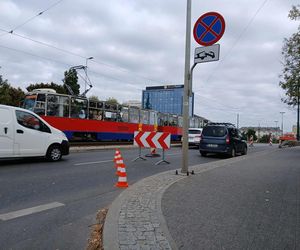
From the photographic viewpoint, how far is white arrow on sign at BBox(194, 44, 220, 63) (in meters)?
7.94

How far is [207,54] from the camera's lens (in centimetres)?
811

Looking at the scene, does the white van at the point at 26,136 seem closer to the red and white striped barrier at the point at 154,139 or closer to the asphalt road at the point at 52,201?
the asphalt road at the point at 52,201

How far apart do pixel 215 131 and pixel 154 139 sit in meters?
5.59

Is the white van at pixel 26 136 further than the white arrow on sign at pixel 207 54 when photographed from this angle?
Yes

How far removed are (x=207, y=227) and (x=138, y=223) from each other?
3.11 feet

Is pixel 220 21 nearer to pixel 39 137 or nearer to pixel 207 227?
pixel 207 227

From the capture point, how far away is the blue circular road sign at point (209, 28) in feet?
25.6

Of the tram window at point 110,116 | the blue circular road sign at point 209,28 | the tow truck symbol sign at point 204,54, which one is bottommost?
the tram window at point 110,116

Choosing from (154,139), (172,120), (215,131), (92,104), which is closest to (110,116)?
(92,104)

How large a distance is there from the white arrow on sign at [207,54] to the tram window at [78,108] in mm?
13041

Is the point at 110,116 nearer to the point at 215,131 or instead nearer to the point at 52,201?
the point at 215,131

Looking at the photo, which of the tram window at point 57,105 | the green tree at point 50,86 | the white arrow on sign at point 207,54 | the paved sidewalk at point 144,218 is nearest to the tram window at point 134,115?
the tram window at point 57,105

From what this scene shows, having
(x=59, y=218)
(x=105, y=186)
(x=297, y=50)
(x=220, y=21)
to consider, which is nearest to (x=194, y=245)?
(x=59, y=218)

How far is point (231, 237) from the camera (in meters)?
3.85
